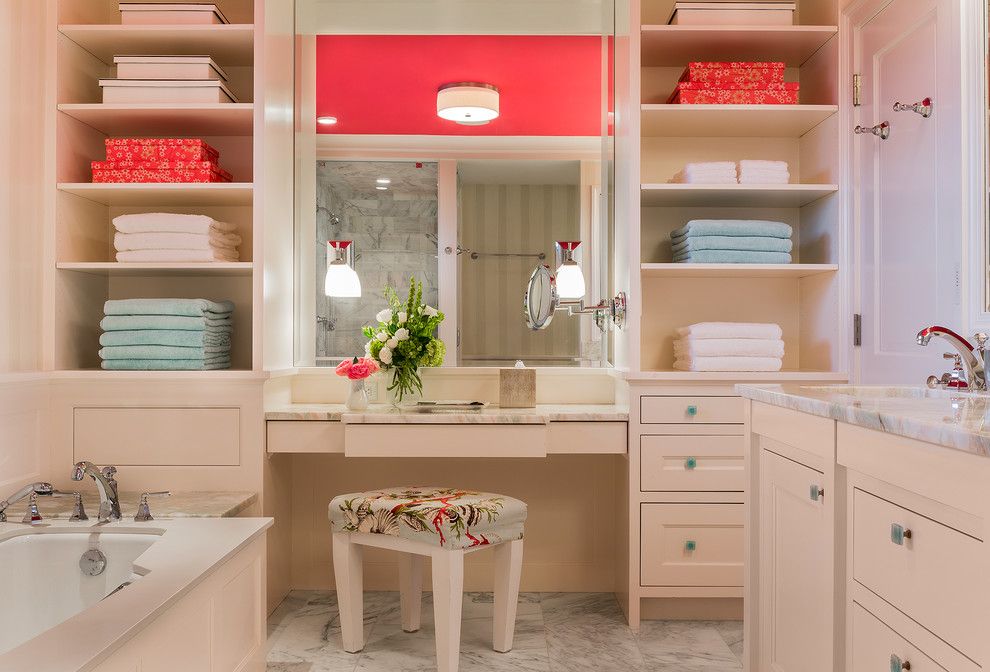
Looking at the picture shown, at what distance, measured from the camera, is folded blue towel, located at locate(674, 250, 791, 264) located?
274cm

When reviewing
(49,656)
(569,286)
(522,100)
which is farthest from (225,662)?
(522,100)

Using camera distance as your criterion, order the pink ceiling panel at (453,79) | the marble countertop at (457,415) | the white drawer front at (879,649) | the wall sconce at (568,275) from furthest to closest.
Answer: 1. the pink ceiling panel at (453,79)
2. the wall sconce at (568,275)
3. the marble countertop at (457,415)
4. the white drawer front at (879,649)

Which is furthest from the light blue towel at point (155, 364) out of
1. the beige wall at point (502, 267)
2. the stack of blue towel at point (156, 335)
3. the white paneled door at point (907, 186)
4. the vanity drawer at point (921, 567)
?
the white paneled door at point (907, 186)

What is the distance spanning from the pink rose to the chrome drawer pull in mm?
1836

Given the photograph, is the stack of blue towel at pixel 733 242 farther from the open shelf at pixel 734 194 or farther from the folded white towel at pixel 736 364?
the folded white towel at pixel 736 364

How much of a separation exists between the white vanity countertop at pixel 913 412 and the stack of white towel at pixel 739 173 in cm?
101

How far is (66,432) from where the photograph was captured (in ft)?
8.68

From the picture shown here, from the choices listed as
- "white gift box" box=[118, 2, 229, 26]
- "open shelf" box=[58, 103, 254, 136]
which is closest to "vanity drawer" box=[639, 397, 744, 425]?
"open shelf" box=[58, 103, 254, 136]

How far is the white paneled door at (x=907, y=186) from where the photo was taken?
2082 mm

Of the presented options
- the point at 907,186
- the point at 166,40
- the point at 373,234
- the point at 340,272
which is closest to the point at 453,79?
the point at 373,234

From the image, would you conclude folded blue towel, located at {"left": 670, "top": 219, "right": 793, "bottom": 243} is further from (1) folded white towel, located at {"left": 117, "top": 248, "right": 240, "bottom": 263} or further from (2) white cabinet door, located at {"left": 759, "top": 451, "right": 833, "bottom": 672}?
(1) folded white towel, located at {"left": 117, "top": 248, "right": 240, "bottom": 263}

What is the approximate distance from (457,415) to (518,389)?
1.04 feet

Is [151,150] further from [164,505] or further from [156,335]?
[164,505]

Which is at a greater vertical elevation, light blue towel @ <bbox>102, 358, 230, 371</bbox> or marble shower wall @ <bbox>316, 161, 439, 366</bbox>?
marble shower wall @ <bbox>316, 161, 439, 366</bbox>
